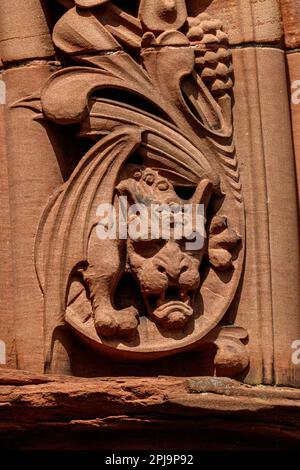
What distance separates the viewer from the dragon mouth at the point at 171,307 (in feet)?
29.2

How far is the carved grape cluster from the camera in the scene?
9156mm

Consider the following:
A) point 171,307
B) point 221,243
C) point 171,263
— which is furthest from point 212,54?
point 171,307

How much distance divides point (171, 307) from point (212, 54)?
98 cm

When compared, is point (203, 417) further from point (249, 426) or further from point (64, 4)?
point (64, 4)

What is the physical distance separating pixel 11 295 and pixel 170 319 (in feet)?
2.04

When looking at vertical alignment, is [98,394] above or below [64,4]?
below

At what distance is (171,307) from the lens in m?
8.91

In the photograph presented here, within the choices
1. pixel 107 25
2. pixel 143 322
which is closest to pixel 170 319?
pixel 143 322

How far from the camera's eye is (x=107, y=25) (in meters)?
9.16

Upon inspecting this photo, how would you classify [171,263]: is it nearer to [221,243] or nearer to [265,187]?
[221,243]

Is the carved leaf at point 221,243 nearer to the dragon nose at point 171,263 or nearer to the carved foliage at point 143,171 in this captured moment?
the carved foliage at point 143,171

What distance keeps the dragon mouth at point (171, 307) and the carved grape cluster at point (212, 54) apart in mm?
783

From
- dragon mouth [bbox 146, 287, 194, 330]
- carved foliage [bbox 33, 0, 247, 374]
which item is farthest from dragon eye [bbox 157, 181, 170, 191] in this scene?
dragon mouth [bbox 146, 287, 194, 330]

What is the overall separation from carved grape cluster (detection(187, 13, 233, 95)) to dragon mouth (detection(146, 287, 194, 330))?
0.78 meters
